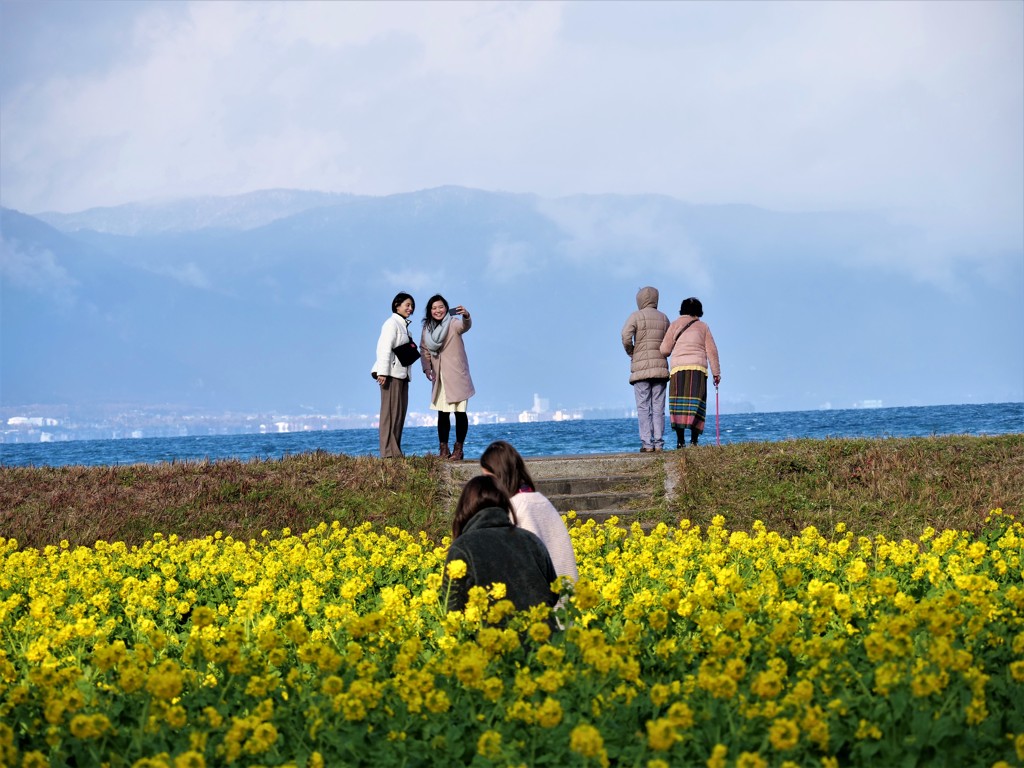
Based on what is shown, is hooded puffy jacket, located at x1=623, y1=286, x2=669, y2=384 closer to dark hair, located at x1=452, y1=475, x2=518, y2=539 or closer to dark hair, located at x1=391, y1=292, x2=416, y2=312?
dark hair, located at x1=391, y1=292, x2=416, y2=312

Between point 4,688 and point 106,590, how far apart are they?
346cm

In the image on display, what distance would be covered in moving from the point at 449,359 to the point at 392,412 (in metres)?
1.15

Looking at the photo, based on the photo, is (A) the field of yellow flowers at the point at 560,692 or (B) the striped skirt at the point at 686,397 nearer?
(A) the field of yellow flowers at the point at 560,692

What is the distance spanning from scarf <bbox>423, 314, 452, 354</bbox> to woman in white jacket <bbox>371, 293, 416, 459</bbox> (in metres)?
0.37

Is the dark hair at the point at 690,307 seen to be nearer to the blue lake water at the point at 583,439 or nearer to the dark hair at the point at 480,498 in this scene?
the blue lake water at the point at 583,439

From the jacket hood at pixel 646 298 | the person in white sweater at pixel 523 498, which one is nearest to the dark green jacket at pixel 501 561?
the person in white sweater at pixel 523 498

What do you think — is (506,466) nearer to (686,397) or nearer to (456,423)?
(456,423)

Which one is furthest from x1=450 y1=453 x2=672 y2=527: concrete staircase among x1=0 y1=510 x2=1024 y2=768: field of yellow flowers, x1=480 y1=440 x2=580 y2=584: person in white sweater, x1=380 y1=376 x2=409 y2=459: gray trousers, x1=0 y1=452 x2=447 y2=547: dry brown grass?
x1=0 y1=510 x2=1024 y2=768: field of yellow flowers

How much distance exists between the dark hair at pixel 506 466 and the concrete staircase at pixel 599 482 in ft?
22.4

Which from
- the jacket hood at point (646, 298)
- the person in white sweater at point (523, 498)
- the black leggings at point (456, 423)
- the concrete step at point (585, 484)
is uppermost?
the jacket hood at point (646, 298)

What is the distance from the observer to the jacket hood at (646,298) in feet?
54.7

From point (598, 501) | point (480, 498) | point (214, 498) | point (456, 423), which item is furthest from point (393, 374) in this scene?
point (480, 498)

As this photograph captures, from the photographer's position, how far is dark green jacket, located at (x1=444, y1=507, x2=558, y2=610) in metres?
5.95

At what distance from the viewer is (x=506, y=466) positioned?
671cm
